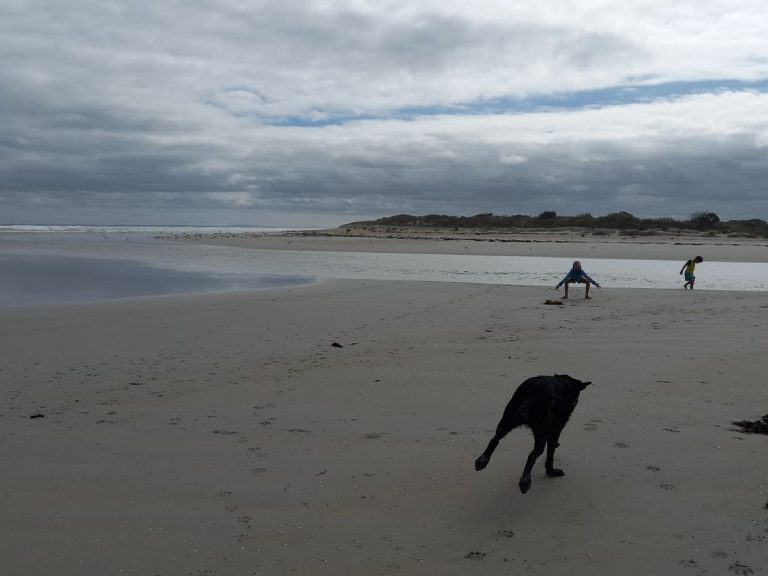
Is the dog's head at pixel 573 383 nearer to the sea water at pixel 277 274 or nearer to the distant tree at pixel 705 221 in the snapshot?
the sea water at pixel 277 274

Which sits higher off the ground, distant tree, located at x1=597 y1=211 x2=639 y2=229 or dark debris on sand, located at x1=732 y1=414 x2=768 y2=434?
distant tree, located at x1=597 y1=211 x2=639 y2=229

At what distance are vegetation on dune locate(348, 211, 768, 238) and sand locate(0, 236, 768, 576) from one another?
54653 millimetres

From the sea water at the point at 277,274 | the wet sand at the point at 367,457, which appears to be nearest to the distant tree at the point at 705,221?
the sea water at the point at 277,274

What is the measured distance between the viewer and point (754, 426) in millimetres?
5707

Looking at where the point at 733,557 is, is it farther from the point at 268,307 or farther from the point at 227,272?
the point at 227,272

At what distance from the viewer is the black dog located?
4.21m

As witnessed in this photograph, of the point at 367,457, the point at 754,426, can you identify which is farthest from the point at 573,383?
the point at 754,426

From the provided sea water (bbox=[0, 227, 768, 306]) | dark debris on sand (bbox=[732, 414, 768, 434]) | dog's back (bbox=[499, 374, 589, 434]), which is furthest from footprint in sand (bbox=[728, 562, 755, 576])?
sea water (bbox=[0, 227, 768, 306])

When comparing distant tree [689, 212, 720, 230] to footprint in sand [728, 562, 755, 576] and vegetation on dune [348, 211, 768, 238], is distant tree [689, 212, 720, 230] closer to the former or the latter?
vegetation on dune [348, 211, 768, 238]

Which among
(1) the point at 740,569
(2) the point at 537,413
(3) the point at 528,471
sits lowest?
(1) the point at 740,569

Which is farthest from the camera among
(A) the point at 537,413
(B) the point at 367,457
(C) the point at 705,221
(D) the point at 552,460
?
(C) the point at 705,221

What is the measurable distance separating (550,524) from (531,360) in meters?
4.66

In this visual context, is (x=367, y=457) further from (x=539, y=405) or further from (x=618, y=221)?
(x=618, y=221)

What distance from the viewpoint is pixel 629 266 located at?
28.6 metres
